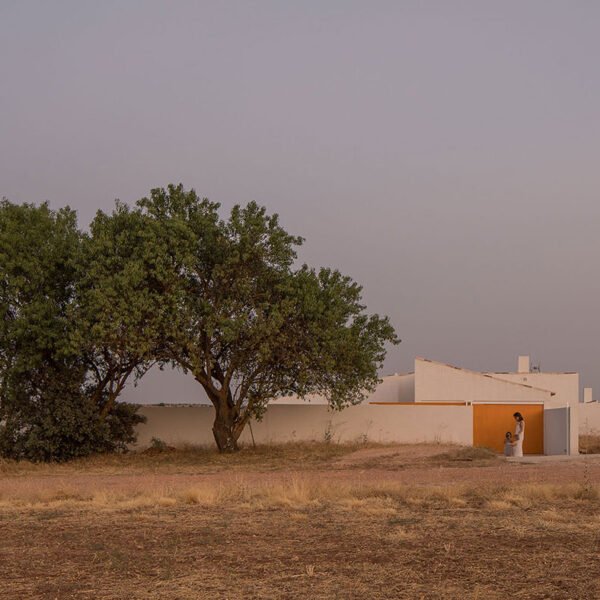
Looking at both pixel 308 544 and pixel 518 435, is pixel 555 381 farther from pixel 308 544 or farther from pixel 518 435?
pixel 308 544

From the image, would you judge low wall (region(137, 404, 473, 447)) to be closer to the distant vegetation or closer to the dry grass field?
the distant vegetation

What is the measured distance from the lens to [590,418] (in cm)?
5659

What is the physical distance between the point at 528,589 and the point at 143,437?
1025 inches

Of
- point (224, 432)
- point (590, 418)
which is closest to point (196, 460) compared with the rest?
point (224, 432)

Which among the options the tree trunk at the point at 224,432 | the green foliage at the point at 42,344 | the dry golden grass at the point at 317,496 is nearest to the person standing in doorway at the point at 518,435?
the tree trunk at the point at 224,432

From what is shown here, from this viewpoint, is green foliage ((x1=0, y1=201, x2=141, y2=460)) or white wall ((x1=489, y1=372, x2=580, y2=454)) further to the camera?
white wall ((x1=489, y1=372, x2=580, y2=454))

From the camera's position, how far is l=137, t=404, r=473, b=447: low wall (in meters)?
34.4

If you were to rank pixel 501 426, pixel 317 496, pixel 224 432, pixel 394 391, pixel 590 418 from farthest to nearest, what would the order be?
pixel 590 418 < pixel 394 391 < pixel 501 426 < pixel 224 432 < pixel 317 496

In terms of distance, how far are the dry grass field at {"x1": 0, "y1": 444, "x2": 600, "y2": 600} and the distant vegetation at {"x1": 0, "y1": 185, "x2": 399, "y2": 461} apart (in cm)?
706

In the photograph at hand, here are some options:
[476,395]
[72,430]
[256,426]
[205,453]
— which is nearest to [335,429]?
[256,426]

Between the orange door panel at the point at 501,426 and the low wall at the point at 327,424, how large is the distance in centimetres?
261

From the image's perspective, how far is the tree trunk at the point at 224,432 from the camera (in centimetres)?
3177

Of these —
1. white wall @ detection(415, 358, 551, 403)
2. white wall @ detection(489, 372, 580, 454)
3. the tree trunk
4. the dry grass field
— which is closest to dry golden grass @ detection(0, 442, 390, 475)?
the tree trunk

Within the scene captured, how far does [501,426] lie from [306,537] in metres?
28.4
